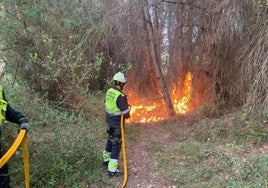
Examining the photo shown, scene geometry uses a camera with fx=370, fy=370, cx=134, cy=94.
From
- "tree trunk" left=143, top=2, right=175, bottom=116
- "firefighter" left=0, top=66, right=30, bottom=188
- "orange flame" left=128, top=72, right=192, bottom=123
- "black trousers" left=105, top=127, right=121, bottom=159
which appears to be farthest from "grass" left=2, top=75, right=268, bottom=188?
"orange flame" left=128, top=72, right=192, bottom=123

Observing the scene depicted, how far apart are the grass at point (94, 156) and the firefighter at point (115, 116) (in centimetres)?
23

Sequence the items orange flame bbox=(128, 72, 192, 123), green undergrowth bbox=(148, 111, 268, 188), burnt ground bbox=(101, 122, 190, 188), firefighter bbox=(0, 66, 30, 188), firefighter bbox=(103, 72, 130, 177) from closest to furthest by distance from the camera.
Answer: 1. firefighter bbox=(0, 66, 30, 188)
2. green undergrowth bbox=(148, 111, 268, 188)
3. burnt ground bbox=(101, 122, 190, 188)
4. firefighter bbox=(103, 72, 130, 177)
5. orange flame bbox=(128, 72, 192, 123)

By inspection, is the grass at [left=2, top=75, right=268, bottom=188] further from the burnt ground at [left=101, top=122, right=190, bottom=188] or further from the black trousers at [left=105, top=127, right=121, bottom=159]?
the black trousers at [left=105, top=127, right=121, bottom=159]

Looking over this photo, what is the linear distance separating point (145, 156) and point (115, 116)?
51.8 inches

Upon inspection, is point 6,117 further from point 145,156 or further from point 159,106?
point 159,106

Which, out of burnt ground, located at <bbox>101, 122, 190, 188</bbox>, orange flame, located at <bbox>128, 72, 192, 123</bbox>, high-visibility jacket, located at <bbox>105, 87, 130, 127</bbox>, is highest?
high-visibility jacket, located at <bbox>105, 87, 130, 127</bbox>

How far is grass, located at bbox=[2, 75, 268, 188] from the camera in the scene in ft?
20.1

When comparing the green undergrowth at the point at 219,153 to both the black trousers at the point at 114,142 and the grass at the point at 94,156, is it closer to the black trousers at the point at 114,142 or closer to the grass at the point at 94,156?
the grass at the point at 94,156

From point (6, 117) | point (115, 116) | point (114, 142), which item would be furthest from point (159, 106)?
point (6, 117)

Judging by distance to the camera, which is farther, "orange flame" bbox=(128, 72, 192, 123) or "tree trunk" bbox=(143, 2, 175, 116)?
"orange flame" bbox=(128, 72, 192, 123)

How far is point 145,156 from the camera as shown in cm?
787

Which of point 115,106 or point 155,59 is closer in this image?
point 115,106

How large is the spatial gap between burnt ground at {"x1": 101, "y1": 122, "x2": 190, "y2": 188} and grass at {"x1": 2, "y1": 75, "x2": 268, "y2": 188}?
0.16 m

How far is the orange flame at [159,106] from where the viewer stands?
10781 mm
